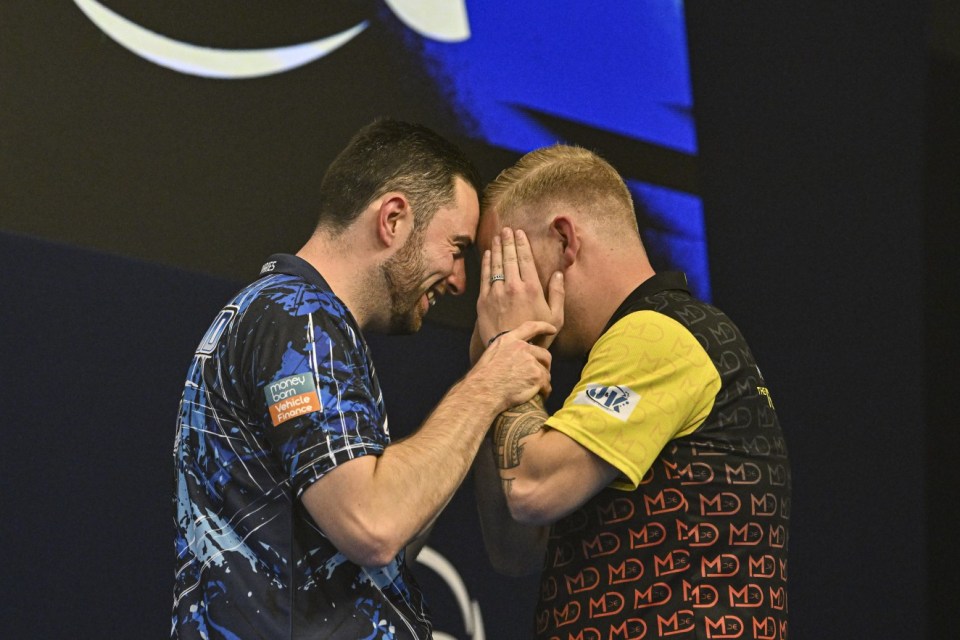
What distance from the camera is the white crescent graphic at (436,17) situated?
2885 millimetres

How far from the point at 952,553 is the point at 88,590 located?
2.71 metres

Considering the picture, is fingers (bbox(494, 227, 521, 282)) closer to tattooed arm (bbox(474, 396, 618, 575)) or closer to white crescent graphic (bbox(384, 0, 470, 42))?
tattooed arm (bbox(474, 396, 618, 575))

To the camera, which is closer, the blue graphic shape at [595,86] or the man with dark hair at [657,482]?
the man with dark hair at [657,482]

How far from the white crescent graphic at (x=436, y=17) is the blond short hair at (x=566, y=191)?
40.3 inches

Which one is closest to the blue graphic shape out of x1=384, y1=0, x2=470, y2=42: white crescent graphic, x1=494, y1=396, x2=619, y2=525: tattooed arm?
x1=384, y1=0, x2=470, y2=42: white crescent graphic

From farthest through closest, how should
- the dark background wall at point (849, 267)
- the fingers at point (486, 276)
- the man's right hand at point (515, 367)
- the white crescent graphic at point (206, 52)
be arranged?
the dark background wall at point (849, 267) → the white crescent graphic at point (206, 52) → the fingers at point (486, 276) → the man's right hand at point (515, 367)

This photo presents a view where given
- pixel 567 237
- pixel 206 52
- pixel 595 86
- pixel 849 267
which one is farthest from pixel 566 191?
pixel 849 267

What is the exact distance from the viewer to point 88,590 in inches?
92.8

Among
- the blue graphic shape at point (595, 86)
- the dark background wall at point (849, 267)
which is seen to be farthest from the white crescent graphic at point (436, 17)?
the dark background wall at point (849, 267)

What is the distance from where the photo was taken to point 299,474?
1488 millimetres

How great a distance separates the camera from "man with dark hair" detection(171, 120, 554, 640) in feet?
4.90

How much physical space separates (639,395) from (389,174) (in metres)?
0.58

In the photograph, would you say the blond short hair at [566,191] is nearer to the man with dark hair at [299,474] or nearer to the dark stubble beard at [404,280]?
the dark stubble beard at [404,280]

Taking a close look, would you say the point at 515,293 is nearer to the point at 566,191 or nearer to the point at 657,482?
the point at 566,191
